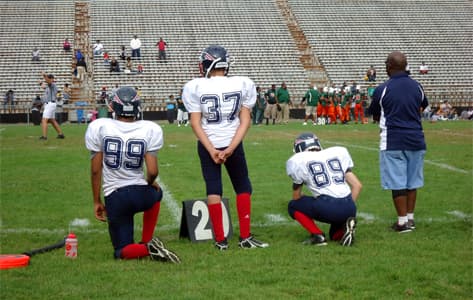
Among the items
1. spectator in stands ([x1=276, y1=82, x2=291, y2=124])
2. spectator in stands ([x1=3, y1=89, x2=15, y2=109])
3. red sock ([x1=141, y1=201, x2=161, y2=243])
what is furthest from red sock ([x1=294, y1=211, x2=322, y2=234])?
spectator in stands ([x1=3, y1=89, x2=15, y2=109])

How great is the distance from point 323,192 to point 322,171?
163mm

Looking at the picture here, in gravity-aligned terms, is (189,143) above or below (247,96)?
below

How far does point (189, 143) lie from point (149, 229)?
11.3m

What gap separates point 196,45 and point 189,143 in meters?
19.5

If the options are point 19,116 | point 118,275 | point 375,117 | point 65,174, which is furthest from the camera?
point 19,116

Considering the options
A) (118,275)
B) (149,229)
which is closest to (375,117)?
(149,229)

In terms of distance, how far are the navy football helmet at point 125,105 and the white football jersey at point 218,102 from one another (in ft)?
1.41

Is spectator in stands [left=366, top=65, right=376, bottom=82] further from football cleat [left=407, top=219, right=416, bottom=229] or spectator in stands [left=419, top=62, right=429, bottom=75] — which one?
football cleat [left=407, top=219, right=416, bottom=229]

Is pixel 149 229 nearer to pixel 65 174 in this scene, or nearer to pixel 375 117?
pixel 375 117

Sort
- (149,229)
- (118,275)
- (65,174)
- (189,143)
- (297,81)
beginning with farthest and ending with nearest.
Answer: (297,81), (189,143), (65,174), (149,229), (118,275)

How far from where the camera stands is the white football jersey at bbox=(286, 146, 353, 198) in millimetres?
5883

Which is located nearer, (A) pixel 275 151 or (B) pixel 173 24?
(A) pixel 275 151

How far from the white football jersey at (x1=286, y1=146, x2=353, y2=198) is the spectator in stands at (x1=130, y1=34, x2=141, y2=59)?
1138 inches

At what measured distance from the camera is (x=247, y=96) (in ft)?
18.9
